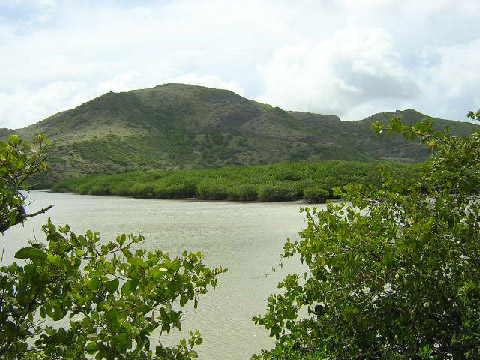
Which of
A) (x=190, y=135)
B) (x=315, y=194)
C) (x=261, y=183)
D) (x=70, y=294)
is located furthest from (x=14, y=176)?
(x=190, y=135)

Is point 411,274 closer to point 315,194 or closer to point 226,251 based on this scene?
point 226,251

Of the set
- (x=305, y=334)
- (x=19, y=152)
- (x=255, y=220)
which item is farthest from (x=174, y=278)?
(x=255, y=220)

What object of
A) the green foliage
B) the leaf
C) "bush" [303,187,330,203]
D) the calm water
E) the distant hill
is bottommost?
the calm water

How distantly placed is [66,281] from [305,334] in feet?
7.36

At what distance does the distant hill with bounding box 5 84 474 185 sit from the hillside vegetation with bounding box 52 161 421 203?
20.6 meters

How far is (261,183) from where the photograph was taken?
3484cm

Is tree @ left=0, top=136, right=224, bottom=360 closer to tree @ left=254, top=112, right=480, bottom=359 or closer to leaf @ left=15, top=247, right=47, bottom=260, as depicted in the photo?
leaf @ left=15, top=247, right=47, bottom=260

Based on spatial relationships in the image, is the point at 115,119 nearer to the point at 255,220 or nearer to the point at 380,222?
the point at 255,220

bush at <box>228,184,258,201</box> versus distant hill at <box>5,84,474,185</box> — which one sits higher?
distant hill at <box>5,84,474,185</box>

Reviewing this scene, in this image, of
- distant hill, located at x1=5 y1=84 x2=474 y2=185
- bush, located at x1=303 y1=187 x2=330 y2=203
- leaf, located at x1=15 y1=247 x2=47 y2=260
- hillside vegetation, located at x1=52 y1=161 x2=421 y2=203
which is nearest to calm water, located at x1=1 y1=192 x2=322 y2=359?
leaf, located at x1=15 y1=247 x2=47 y2=260

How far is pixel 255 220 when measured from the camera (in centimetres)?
1983

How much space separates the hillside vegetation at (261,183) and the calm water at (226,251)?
788 cm

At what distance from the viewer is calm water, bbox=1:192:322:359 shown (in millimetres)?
6102

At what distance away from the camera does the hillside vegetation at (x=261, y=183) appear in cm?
3112
